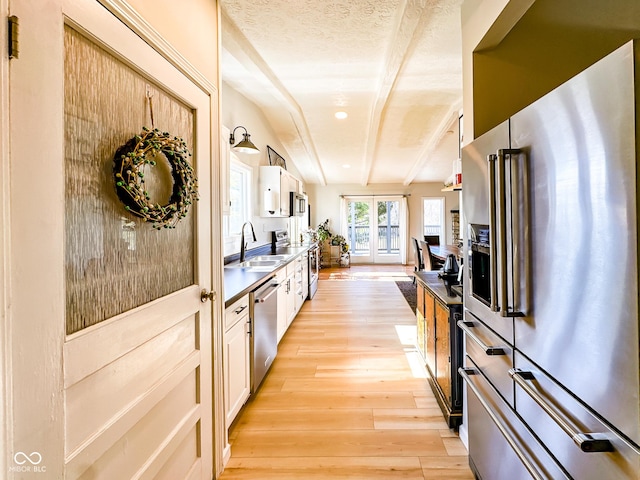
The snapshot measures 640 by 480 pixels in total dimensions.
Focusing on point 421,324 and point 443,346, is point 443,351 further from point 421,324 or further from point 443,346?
point 421,324

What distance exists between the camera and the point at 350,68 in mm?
2973

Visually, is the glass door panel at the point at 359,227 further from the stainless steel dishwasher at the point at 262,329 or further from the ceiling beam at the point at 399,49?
the stainless steel dishwasher at the point at 262,329

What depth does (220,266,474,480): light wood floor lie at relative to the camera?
1682 millimetres

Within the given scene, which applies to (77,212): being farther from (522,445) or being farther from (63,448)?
(522,445)

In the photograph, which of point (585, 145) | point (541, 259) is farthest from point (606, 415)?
point (585, 145)

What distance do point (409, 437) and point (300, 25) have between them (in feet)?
8.92

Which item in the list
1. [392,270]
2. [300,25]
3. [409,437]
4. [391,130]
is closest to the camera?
[409,437]

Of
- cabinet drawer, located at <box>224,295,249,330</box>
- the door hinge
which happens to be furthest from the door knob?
the door hinge

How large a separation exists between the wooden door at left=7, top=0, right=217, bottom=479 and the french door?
8752 millimetres

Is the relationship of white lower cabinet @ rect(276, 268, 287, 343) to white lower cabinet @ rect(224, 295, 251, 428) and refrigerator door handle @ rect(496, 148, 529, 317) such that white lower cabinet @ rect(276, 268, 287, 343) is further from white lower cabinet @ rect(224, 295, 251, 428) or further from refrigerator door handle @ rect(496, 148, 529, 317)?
refrigerator door handle @ rect(496, 148, 529, 317)

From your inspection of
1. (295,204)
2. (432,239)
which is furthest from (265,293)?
(432,239)

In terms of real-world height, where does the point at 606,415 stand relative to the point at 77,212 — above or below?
below

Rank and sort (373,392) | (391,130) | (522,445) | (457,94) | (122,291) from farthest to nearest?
1. (391,130)
2. (457,94)
3. (373,392)
4. (522,445)
5. (122,291)

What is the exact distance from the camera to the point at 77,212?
0.85 m
